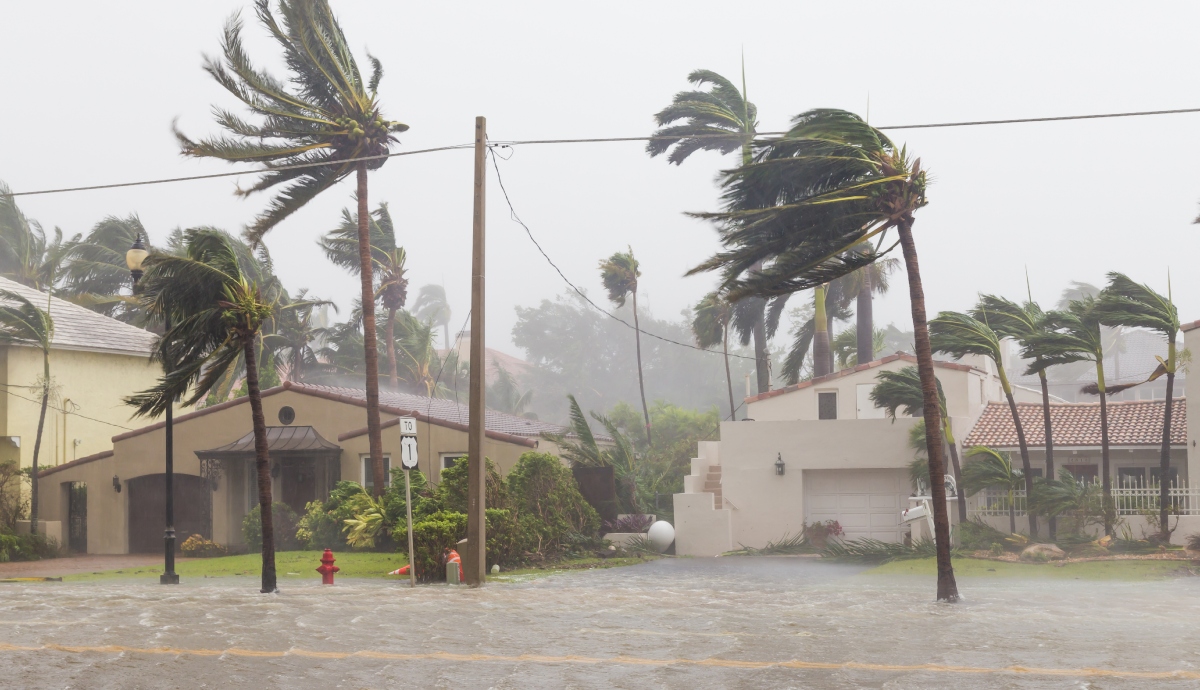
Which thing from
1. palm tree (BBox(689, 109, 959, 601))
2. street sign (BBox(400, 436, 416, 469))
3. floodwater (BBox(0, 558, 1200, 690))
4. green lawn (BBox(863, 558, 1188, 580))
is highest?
palm tree (BBox(689, 109, 959, 601))

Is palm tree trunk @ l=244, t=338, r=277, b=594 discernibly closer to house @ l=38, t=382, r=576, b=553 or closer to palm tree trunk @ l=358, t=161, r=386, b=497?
palm tree trunk @ l=358, t=161, r=386, b=497

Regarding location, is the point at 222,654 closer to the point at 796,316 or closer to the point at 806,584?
the point at 806,584

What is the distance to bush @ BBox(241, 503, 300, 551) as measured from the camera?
28.5 m

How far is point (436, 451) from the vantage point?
1144 inches

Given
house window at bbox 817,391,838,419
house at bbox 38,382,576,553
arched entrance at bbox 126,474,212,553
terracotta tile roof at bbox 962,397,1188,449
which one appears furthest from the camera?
house window at bbox 817,391,838,419

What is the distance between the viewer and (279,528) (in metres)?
28.7

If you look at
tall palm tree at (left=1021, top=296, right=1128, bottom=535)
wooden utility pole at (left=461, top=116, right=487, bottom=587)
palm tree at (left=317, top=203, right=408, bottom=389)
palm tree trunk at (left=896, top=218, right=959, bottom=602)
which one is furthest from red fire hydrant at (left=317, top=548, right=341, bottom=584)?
palm tree at (left=317, top=203, right=408, bottom=389)

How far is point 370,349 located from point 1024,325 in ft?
50.5

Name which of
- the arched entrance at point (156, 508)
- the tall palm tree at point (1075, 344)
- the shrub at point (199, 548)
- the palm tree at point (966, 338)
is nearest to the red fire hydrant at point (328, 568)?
the shrub at point (199, 548)

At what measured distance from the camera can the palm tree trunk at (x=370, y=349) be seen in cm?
2688

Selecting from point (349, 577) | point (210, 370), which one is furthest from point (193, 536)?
point (210, 370)

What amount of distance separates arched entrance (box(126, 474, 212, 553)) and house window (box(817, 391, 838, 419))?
56.8ft

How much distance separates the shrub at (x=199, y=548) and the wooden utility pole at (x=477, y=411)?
13106 millimetres

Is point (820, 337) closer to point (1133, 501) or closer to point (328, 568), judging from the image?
point (1133, 501)
